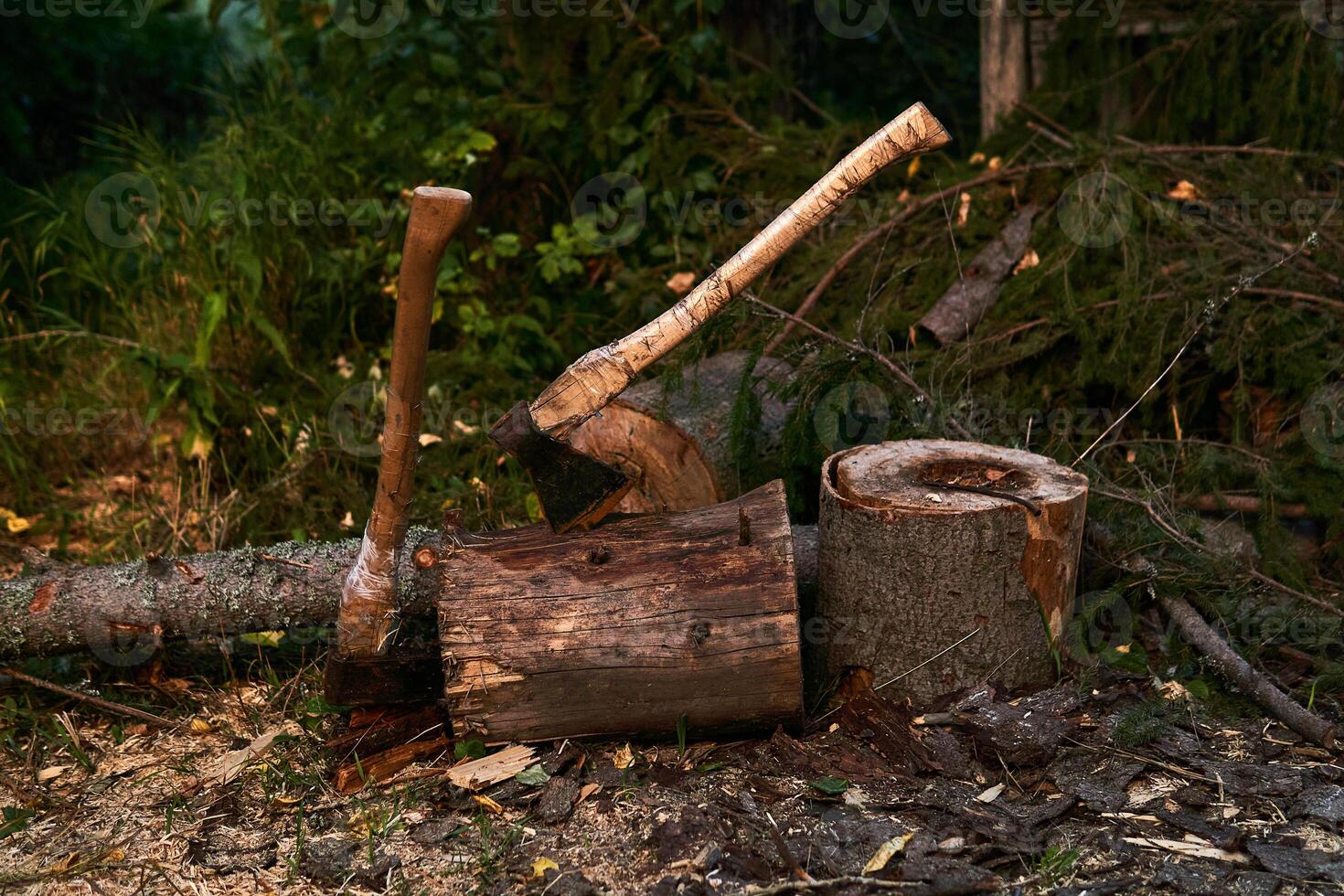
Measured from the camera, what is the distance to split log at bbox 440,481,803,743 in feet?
8.81

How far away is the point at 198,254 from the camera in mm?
4570

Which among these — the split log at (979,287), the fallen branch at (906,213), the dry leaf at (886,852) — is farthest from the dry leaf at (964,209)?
the dry leaf at (886,852)

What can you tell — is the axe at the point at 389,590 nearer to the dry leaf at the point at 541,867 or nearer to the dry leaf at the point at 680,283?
the dry leaf at the point at 541,867

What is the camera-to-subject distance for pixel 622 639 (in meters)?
2.69

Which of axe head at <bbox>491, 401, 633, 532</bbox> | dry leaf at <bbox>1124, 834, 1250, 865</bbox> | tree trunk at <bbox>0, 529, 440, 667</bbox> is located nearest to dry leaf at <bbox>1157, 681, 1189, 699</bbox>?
dry leaf at <bbox>1124, 834, 1250, 865</bbox>

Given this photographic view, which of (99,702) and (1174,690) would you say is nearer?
(1174,690)

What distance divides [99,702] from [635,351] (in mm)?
1762

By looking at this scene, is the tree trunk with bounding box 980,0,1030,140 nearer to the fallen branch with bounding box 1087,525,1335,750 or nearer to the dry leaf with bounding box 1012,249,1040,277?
the dry leaf with bounding box 1012,249,1040,277

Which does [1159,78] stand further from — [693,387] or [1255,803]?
[1255,803]

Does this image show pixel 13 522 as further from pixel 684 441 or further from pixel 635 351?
pixel 635 351

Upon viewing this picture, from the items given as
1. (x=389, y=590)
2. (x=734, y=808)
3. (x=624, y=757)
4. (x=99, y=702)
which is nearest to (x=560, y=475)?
(x=389, y=590)

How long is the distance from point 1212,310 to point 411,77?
142 inches

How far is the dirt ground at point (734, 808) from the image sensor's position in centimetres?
236

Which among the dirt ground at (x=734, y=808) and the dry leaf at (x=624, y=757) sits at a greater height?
the dry leaf at (x=624, y=757)
